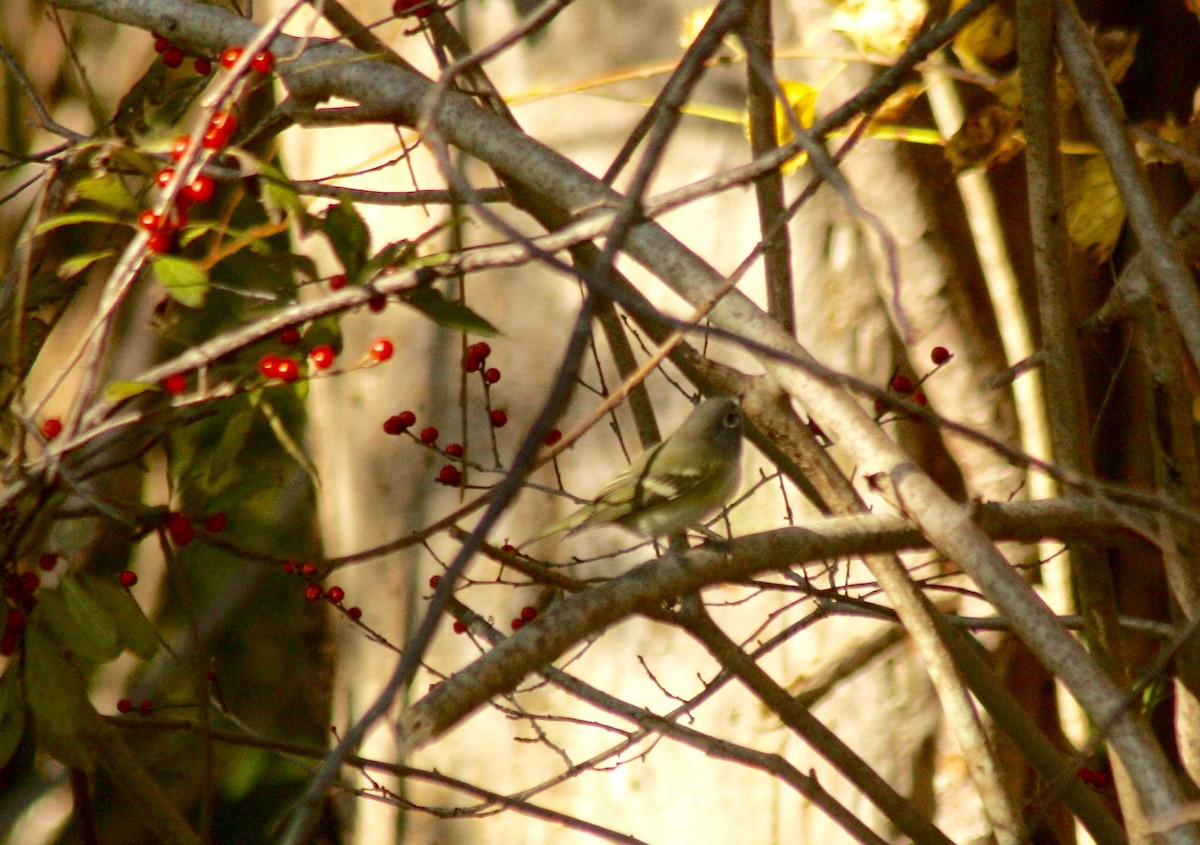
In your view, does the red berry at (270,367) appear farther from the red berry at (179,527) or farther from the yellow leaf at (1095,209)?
the yellow leaf at (1095,209)

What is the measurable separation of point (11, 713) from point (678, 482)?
137 centimetres

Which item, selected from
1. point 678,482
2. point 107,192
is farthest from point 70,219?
point 678,482

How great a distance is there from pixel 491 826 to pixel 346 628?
771 millimetres

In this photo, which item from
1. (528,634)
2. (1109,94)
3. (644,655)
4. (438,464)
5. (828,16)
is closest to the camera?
(528,634)

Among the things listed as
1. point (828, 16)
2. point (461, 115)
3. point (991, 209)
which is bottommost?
point (461, 115)

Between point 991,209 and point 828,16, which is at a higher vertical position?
point 828,16

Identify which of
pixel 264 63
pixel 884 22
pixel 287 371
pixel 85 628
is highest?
pixel 884 22

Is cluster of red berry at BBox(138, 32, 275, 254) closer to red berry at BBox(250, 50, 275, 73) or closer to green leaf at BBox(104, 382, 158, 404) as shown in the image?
red berry at BBox(250, 50, 275, 73)

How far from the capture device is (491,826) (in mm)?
3486

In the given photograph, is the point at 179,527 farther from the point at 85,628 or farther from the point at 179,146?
the point at 179,146

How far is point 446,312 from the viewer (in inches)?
74.9

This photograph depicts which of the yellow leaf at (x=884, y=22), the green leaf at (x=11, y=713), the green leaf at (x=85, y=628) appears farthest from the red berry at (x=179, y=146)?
the yellow leaf at (x=884, y=22)

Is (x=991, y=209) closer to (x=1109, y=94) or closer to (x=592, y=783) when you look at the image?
(x=1109, y=94)

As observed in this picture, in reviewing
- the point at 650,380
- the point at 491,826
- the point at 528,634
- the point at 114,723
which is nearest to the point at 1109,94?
the point at 528,634
